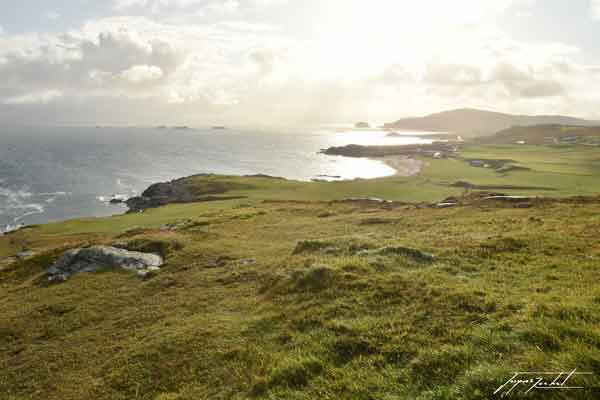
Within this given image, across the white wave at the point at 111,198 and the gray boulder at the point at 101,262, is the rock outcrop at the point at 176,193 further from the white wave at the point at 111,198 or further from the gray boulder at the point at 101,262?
the gray boulder at the point at 101,262

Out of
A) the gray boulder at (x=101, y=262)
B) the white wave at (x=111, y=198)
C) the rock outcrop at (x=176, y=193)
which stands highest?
the gray boulder at (x=101, y=262)

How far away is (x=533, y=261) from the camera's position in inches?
739

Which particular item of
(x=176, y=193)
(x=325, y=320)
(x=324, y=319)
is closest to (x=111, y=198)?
(x=176, y=193)

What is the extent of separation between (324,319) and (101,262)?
21617 millimetres

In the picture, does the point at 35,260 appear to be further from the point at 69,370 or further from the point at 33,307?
the point at 69,370

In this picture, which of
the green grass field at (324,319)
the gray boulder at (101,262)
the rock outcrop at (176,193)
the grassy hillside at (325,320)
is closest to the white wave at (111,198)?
the rock outcrop at (176,193)

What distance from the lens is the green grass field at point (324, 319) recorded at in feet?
33.9

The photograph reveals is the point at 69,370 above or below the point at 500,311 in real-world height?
below

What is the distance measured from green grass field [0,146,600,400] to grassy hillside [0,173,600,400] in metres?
0.06

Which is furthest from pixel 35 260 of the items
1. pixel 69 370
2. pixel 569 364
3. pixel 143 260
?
pixel 569 364

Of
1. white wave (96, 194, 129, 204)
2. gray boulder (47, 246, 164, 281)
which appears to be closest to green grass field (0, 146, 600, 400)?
gray boulder (47, 246, 164, 281)

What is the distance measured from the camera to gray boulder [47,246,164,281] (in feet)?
89.7

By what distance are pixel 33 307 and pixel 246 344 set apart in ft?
55.7

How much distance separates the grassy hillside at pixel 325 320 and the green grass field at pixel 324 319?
63 mm
